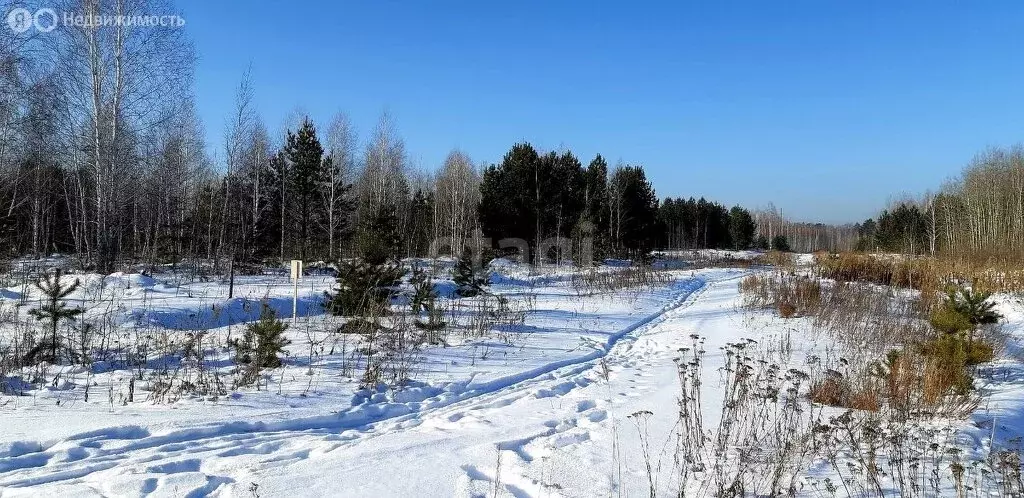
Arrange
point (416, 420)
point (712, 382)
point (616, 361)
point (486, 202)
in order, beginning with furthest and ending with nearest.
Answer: point (486, 202)
point (616, 361)
point (712, 382)
point (416, 420)

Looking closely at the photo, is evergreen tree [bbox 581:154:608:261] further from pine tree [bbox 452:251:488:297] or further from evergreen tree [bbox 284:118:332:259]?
pine tree [bbox 452:251:488:297]

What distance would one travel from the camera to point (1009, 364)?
6.34 metres

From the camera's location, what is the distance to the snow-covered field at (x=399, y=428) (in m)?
3.20

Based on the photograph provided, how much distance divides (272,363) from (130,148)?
13335 mm

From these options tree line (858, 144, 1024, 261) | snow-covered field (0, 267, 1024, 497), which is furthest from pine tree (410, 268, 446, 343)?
tree line (858, 144, 1024, 261)

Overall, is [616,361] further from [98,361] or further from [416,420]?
[98,361]

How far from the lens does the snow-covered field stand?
3203 mm

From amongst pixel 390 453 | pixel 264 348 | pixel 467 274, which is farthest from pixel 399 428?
pixel 467 274

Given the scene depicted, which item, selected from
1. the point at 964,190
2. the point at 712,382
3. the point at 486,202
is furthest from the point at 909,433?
the point at 964,190

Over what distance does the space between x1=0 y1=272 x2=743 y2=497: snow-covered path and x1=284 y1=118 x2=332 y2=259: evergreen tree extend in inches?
865

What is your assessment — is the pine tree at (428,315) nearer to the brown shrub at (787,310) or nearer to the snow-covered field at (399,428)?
the snow-covered field at (399,428)

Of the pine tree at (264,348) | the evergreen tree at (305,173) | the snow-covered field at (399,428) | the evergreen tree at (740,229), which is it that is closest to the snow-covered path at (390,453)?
the snow-covered field at (399,428)

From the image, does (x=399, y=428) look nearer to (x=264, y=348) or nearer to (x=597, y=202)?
(x=264, y=348)

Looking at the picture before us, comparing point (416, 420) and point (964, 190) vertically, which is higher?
point (964, 190)
